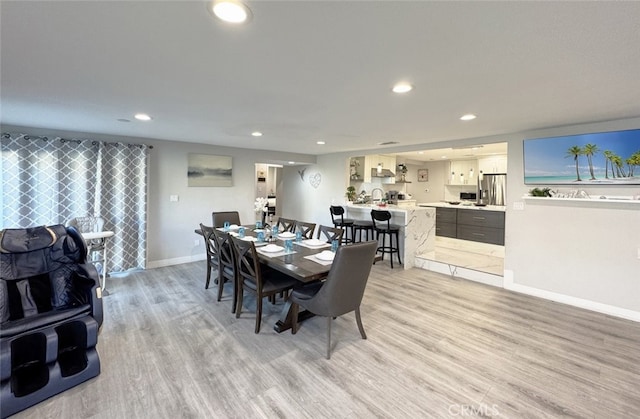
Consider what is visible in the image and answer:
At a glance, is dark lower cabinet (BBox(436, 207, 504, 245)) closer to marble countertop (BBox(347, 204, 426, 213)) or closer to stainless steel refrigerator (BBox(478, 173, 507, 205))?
stainless steel refrigerator (BBox(478, 173, 507, 205))

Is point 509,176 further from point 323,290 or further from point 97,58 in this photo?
point 97,58

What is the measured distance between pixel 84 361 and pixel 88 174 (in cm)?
319

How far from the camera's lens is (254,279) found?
9.30ft

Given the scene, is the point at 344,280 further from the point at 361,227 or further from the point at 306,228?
the point at 361,227

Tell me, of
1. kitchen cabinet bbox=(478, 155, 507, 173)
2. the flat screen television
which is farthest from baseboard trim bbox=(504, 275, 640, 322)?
kitchen cabinet bbox=(478, 155, 507, 173)

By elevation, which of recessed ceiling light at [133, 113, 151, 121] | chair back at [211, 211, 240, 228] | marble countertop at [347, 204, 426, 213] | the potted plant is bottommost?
chair back at [211, 211, 240, 228]

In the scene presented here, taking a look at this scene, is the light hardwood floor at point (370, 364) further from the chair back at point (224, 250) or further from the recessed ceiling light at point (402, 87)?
the recessed ceiling light at point (402, 87)

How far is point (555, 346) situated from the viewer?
101 inches

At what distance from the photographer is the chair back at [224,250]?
314 centimetres

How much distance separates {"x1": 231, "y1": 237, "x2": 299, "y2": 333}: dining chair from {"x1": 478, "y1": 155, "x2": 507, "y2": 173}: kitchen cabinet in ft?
19.8

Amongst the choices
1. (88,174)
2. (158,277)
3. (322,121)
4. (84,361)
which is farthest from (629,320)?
(88,174)

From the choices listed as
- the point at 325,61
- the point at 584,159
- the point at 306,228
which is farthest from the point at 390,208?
the point at 325,61

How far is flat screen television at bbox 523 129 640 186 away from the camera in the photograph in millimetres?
3053

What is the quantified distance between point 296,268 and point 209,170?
12.2 ft
